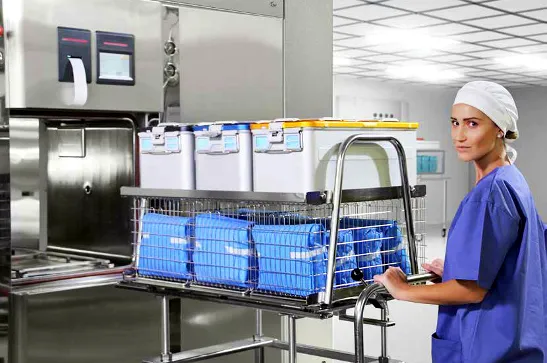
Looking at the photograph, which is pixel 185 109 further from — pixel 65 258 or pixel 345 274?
pixel 345 274

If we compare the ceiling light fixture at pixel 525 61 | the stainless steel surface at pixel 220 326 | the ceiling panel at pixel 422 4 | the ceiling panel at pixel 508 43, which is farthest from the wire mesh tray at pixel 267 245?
the ceiling light fixture at pixel 525 61

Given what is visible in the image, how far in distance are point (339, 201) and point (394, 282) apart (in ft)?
0.92

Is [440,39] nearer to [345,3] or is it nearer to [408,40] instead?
[408,40]

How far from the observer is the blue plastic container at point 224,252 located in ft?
7.63

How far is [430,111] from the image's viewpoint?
49.5ft

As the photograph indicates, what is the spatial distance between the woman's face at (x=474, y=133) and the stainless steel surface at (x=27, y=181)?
163 centimetres

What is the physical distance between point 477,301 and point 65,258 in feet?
5.68

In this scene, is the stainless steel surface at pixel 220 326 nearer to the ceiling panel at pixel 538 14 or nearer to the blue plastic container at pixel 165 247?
the blue plastic container at pixel 165 247

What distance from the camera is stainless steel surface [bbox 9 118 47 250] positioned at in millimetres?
2842

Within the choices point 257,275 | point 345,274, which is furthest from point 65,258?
point 345,274

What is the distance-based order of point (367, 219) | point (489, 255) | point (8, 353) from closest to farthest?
point (489, 255) → point (367, 219) → point (8, 353)

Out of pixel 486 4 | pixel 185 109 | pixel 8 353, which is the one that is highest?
pixel 486 4

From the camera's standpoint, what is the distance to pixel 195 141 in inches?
102

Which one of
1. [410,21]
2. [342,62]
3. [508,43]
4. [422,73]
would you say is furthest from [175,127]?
[422,73]
